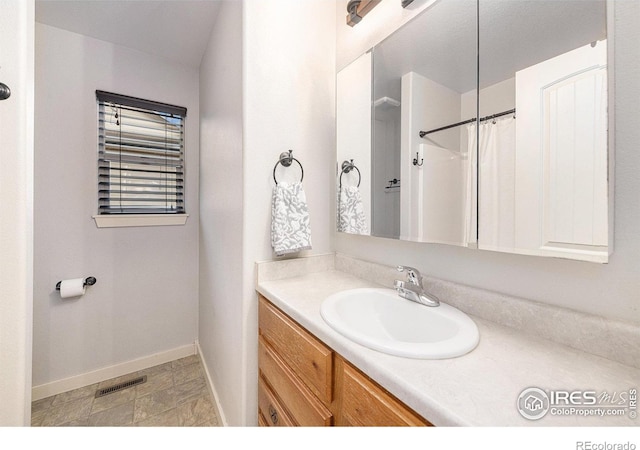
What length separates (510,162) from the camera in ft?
2.38

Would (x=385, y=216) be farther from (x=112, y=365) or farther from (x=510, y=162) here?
(x=112, y=365)

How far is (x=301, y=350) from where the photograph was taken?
792 mm

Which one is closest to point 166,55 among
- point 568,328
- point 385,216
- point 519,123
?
point 385,216

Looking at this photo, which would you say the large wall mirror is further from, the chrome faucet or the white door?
the chrome faucet

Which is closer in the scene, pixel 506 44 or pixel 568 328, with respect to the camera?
pixel 568 328

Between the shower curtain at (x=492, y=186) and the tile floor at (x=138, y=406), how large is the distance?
1.69 m

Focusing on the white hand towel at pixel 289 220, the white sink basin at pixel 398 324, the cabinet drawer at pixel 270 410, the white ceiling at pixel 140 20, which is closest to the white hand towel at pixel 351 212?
the white hand towel at pixel 289 220

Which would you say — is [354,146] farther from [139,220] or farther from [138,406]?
[138,406]

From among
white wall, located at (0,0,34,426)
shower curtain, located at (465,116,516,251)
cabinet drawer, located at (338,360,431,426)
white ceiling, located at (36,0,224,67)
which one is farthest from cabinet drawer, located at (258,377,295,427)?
white ceiling, located at (36,0,224,67)

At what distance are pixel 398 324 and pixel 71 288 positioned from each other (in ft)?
6.47

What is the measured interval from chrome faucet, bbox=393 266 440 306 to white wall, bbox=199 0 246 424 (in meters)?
0.68

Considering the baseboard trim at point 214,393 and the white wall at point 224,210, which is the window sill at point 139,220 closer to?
the white wall at point 224,210

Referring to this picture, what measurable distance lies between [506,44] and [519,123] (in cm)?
24

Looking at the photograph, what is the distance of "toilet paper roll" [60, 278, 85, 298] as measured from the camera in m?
1.58
